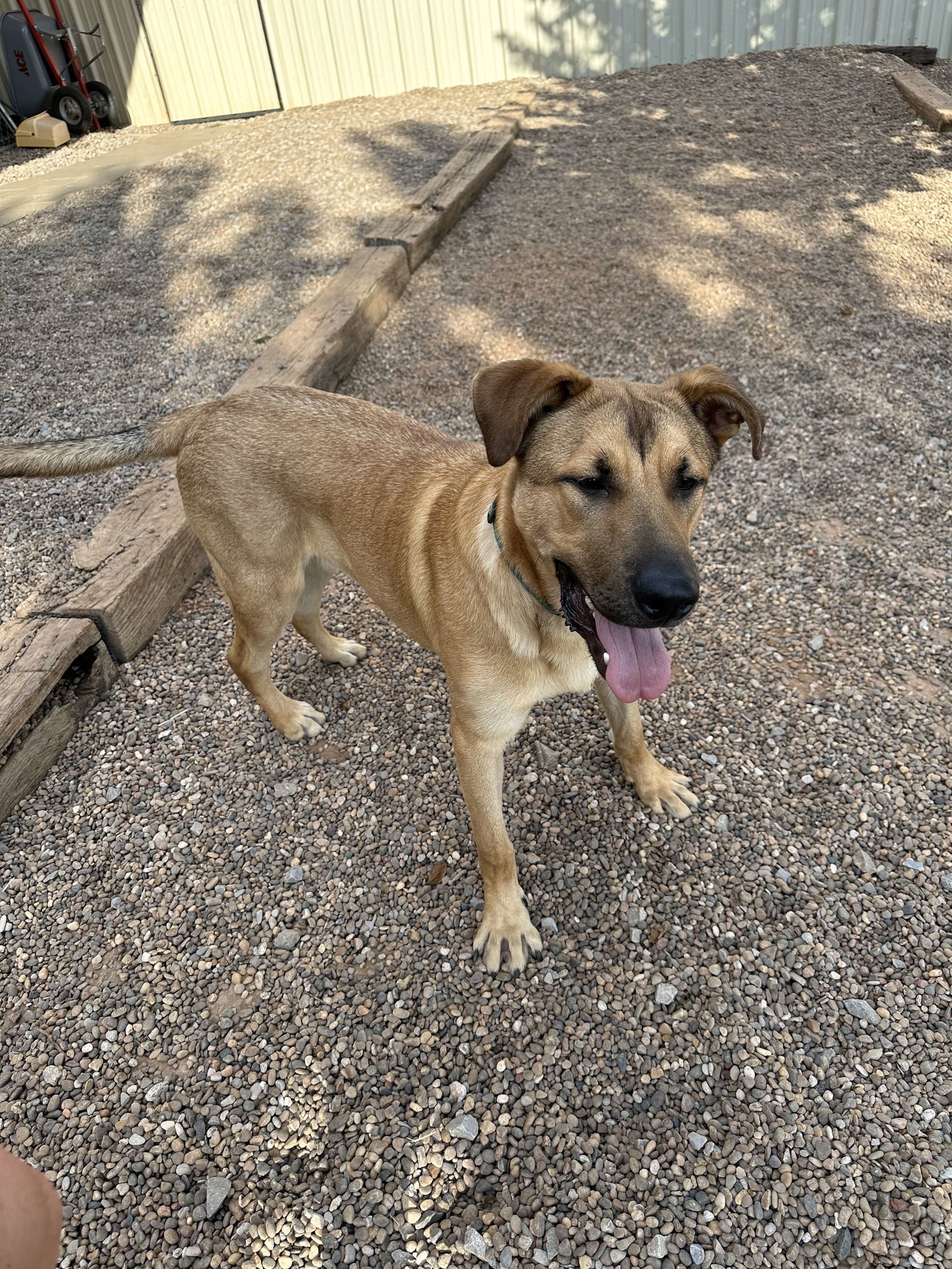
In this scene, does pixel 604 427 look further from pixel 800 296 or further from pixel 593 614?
pixel 800 296

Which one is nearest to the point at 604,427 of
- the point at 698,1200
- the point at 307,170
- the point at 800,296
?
the point at 698,1200

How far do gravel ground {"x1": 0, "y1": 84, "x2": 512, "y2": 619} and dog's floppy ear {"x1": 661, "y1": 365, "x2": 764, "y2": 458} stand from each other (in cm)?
318

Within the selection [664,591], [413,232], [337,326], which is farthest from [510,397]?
[413,232]

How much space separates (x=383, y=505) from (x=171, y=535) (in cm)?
176

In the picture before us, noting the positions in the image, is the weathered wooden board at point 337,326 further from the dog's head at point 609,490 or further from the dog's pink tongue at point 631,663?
the dog's pink tongue at point 631,663

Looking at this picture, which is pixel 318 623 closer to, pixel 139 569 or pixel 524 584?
pixel 139 569

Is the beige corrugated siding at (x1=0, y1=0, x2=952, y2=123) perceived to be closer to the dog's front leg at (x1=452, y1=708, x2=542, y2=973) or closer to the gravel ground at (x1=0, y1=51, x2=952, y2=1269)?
the gravel ground at (x1=0, y1=51, x2=952, y2=1269)

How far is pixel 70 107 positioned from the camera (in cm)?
1248

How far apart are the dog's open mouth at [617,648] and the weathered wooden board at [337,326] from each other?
347cm

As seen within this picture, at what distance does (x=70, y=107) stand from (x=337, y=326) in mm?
10301

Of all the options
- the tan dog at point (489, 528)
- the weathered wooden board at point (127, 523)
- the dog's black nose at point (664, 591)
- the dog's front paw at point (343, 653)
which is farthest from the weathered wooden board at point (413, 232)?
the dog's black nose at point (664, 591)

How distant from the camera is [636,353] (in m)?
6.25

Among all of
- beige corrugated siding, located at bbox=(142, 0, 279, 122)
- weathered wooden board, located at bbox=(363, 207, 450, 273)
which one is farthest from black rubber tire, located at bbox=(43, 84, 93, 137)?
weathered wooden board, located at bbox=(363, 207, 450, 273)

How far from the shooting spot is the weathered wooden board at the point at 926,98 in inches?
340
